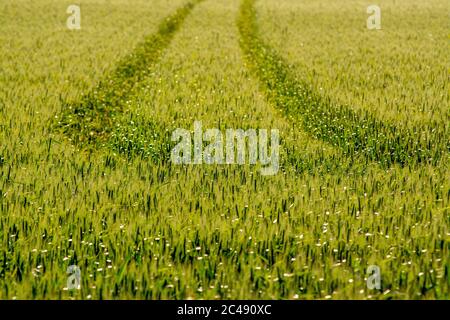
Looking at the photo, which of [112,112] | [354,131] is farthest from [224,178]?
[112,112]

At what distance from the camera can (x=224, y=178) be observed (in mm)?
6191

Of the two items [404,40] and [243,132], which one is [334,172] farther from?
[404,40]

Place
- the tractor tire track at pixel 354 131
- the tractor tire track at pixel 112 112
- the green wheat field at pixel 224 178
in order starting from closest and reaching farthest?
the green wheat field at pixel 224 178 → the tractor tire track at pixel 354 131 → the tractor tire track at pixel 112 112

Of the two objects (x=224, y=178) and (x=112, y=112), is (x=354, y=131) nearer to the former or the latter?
(x=224, y=178)

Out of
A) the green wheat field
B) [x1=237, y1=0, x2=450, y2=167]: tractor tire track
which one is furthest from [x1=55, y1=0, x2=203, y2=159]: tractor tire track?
[x1=237, y1=0, x2=450, y2=167]: tractor tire track

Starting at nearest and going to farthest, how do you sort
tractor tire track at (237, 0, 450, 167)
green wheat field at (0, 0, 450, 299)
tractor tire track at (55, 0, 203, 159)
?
green wheat field at (0, 0, 450, 299) < tractor tire track at (237, 0, 450, 167) < tractor tire track at (55, 0, 203, 159)

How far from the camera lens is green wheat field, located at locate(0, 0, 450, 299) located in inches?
168

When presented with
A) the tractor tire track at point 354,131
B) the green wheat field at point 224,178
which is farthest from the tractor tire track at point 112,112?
the tractor tire track at point 354,131

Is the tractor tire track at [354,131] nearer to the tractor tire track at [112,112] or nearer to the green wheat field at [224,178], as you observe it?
the green wheat field at [224,178]

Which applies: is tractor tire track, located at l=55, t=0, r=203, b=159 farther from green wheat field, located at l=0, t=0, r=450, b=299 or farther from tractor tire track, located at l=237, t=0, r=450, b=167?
tractor tire track, located at l=237, t=0, r=450, b=167

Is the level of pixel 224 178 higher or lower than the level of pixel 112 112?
higher

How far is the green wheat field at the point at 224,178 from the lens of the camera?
4262 mm

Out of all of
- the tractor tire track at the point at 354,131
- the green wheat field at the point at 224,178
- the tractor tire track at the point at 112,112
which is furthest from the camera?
the tractor tire track at the point at 112,112
